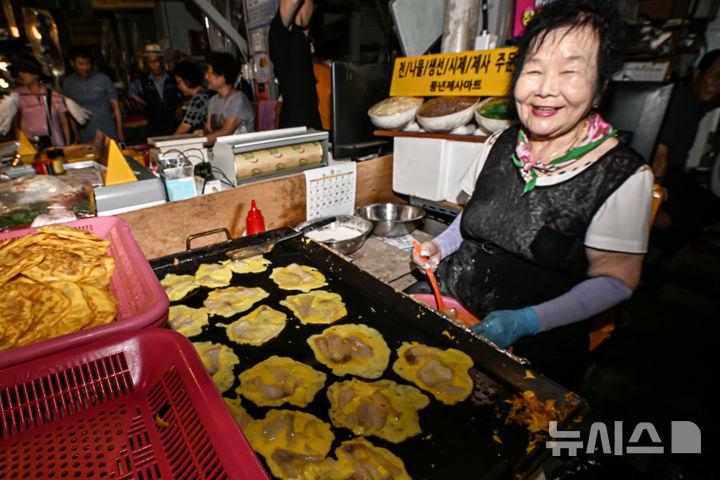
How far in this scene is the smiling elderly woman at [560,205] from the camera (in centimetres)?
150

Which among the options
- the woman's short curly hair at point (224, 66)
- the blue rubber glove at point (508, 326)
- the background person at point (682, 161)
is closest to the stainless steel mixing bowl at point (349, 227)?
the blue rubber glove at point (508, 326)

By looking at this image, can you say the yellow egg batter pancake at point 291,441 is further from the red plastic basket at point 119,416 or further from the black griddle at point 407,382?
the red plastic basket at point 119,416

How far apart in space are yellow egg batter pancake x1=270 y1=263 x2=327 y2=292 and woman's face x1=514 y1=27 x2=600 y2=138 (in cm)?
137

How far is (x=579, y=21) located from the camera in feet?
4.82

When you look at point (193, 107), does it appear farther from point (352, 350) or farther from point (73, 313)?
point (352, 350)

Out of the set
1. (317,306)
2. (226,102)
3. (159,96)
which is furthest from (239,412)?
(159,96)

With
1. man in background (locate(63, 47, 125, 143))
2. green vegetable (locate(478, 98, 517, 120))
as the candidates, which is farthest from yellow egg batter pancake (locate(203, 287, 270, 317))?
man in background (locate(63, 47, 125, 143))

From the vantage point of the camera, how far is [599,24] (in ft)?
4.74

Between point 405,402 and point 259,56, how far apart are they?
6.72 metres

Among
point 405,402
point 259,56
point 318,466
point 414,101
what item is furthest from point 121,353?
point 259,56

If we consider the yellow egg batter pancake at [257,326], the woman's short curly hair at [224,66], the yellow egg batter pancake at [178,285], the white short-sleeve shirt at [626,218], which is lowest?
the yellow egg batter pancake at [257,326]

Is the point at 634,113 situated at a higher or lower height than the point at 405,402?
higher

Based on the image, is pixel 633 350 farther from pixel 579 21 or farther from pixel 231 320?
pixel 231 320

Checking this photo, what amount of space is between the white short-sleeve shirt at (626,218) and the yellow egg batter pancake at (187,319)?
191cm
